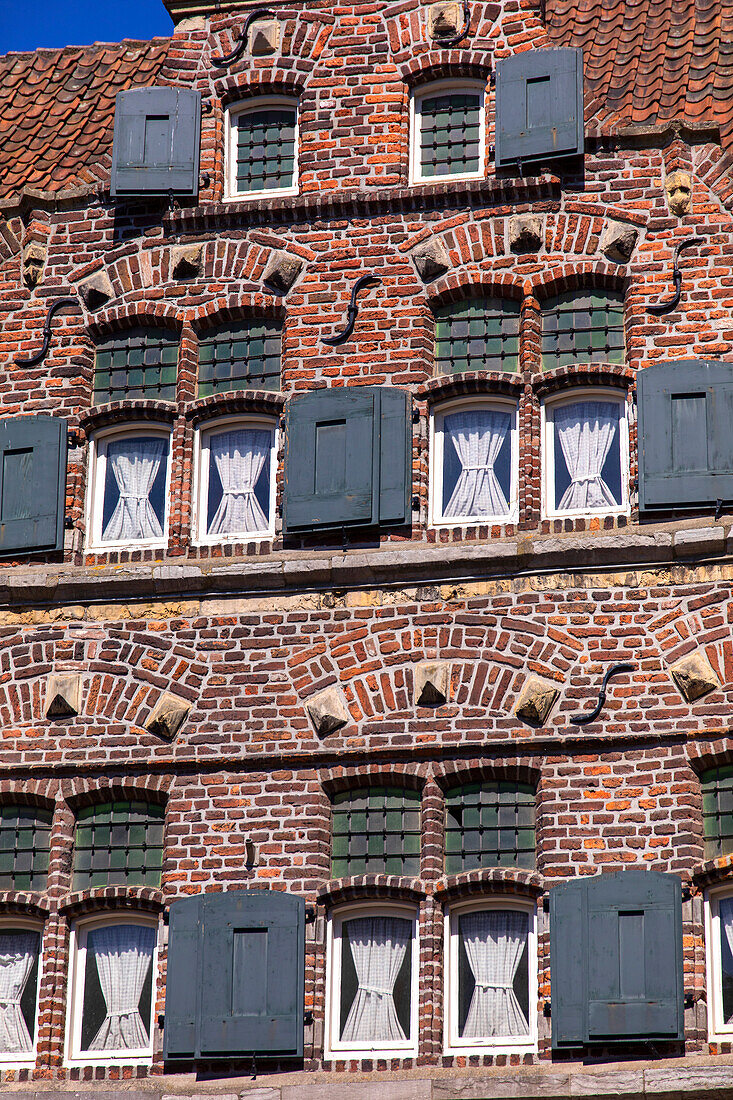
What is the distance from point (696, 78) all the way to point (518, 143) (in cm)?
190

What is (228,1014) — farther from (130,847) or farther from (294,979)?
(130,847)

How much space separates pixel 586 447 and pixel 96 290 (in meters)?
4.72

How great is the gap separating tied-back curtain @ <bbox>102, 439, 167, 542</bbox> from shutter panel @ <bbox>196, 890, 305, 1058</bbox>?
349 cm

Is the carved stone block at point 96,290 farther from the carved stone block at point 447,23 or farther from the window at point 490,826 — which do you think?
the window at point 490,826

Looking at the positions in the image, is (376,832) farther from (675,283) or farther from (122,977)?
(675,283)

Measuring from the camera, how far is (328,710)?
16.5 meters

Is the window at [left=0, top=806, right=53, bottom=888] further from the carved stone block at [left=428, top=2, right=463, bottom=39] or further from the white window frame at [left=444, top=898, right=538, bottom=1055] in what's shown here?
the carved stone block at [left=428, top=2, right=463, bottom=39]

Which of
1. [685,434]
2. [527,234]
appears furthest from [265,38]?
[685,434]

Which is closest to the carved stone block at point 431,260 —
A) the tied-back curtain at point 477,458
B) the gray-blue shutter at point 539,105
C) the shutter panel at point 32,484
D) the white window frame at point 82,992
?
the gray-blue shutter at point 539,105

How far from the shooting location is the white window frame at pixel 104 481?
17.7 m

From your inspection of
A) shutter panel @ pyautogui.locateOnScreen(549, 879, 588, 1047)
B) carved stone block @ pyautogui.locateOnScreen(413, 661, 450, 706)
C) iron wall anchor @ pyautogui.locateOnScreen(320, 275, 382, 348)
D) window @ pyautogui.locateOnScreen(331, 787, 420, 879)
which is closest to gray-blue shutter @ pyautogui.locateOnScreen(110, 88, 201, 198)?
iron wall anchor @ pyautogui.locateOnScreen(320, 275, 382, 348)

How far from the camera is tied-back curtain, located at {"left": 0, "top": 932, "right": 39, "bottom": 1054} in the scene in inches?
644

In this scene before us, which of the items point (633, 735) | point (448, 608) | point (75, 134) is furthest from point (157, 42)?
point (633, 735)

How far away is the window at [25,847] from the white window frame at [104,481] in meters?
2.40
